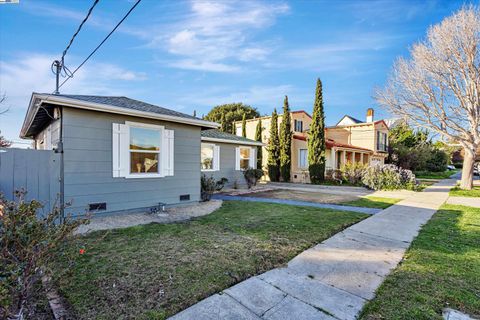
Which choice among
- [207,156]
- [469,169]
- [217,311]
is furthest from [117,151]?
[469,169]

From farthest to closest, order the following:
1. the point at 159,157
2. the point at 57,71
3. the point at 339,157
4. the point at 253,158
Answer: the point at 339,157
the point at 253,158
the point at 57,71
the point at 159,157

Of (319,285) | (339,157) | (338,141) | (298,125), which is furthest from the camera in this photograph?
(338,141)

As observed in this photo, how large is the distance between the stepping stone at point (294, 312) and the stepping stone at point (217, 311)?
0.19 m

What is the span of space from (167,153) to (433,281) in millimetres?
6751

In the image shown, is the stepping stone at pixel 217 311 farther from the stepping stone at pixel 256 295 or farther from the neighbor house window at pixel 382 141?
the neighbor house window at pixel 382 141

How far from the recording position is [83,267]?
3256 mm

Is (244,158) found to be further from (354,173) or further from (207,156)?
(354,173)

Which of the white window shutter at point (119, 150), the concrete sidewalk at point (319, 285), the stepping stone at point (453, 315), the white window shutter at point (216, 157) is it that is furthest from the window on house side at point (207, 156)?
the stepping stone at point (453, 315)

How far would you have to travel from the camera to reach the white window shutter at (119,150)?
634cm

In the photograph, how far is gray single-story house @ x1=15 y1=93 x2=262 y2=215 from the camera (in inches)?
223

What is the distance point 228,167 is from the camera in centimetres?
1304

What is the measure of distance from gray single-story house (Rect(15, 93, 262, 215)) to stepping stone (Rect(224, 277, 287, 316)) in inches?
168

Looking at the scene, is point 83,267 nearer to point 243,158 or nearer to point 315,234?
point 315,234

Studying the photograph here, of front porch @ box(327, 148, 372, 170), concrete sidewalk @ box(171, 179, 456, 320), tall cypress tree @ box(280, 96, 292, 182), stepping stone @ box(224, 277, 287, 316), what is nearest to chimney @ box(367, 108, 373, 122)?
front porch @ box(327, 148, 372, 170)
